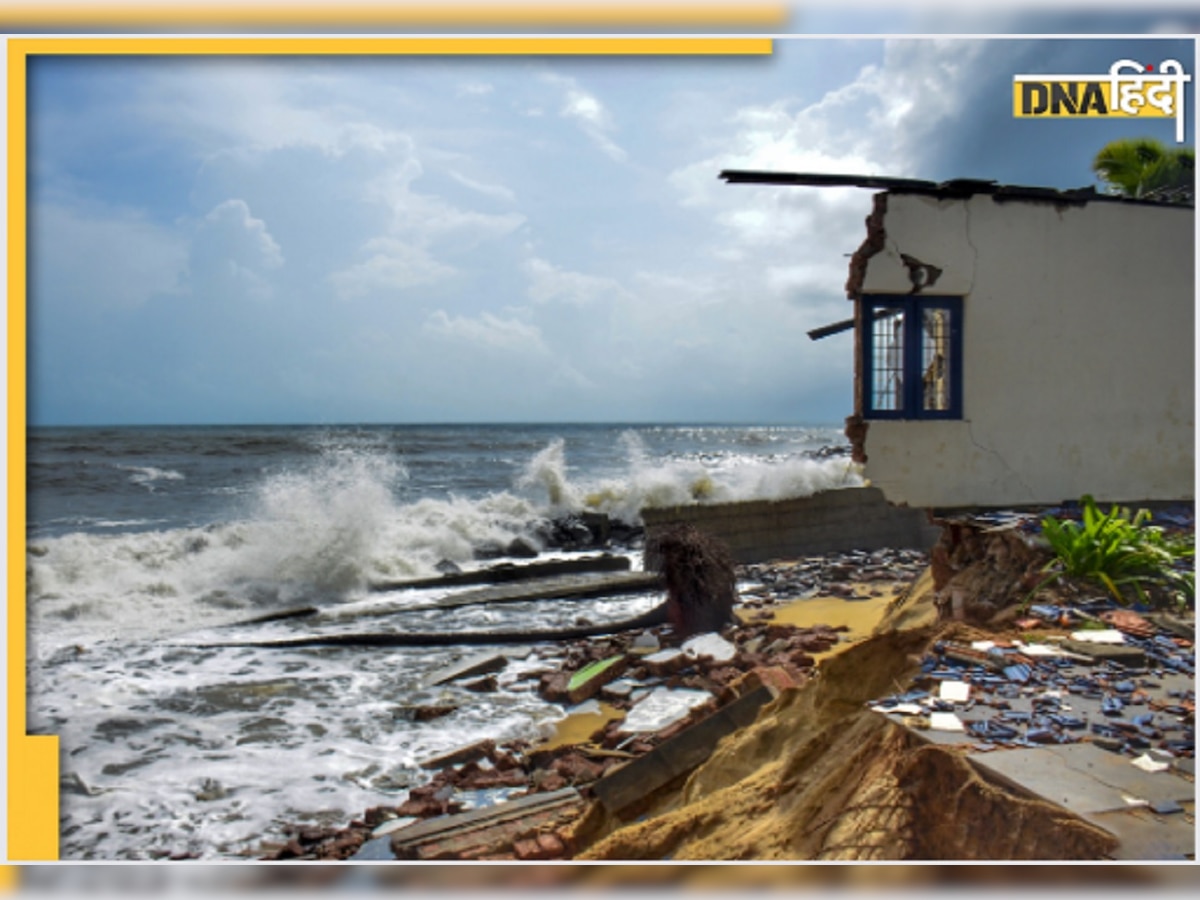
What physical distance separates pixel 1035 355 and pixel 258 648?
22.9 ft

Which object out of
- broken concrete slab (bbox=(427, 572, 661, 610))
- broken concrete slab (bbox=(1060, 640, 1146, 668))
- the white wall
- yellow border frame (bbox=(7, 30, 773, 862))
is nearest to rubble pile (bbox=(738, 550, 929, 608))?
broken concrete slab (bbox=(427, 572, 661, 610))

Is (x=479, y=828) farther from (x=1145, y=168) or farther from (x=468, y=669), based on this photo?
(x=1145, y=168)

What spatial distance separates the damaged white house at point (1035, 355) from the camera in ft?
16.0

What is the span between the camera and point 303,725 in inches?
230

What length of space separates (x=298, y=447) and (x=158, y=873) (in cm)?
3188

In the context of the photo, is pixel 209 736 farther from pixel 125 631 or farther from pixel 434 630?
pixel 125 631

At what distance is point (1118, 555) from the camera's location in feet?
15.1

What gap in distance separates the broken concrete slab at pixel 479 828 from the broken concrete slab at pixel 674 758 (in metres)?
0.27

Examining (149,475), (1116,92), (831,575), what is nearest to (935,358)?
(1116,92)

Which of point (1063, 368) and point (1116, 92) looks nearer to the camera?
point (1116, 92)

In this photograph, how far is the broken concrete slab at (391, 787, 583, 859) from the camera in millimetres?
3922

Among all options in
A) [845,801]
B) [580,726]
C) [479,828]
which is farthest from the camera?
[580,726]

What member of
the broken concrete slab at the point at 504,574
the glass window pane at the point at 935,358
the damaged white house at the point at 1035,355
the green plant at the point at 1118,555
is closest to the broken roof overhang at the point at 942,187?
the damaged white house at the point at 1035,355
